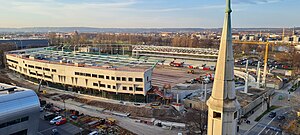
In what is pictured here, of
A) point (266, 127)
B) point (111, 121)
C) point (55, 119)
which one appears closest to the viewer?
point (266, 127)

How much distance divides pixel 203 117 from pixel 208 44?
281 ft

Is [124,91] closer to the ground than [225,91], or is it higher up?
closer to the ground

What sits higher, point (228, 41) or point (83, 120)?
point (228, 41)

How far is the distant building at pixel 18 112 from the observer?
53.7 ft

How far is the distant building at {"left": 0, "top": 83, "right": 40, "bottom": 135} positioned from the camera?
16.4m

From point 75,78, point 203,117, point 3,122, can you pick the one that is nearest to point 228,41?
point 3,122

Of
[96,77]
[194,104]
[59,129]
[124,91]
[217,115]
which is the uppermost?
[217,115]

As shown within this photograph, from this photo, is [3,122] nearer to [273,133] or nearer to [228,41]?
[228,41]

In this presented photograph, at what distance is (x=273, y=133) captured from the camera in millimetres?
24469

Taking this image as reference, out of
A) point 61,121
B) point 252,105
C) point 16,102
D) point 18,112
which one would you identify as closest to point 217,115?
point 18,112

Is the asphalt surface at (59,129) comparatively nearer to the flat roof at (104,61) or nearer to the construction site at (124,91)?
the construction site at (124,91)

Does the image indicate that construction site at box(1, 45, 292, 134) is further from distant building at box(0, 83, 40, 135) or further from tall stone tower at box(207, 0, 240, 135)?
tall stone tower at box(207, 0, 240, 135)

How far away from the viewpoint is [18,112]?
16812 mm

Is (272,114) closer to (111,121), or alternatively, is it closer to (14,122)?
(111,121)
